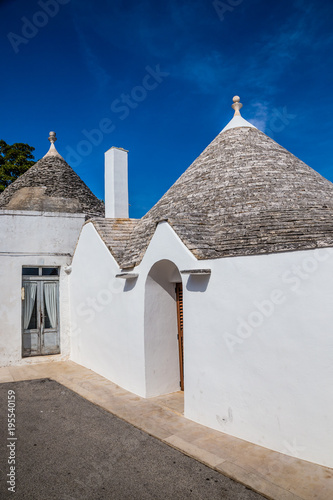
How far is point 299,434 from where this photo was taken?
4.68m

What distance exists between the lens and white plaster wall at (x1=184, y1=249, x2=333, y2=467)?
4535 millimetres

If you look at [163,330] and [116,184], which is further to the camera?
[116,184]

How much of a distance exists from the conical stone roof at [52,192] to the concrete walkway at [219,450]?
295 inches

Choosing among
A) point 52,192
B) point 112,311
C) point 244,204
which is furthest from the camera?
point 52,192

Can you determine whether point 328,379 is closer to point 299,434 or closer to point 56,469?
point 299,434

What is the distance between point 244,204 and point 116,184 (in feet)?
16.9

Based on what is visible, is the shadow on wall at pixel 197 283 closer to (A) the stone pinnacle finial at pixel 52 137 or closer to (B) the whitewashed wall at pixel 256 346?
(B) the whitewashed wall at pixel 256 346

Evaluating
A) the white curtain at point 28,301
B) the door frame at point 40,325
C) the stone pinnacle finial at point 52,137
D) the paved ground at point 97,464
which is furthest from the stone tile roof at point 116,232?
the stone pinnacle finial at point 52,137

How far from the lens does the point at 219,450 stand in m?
4.99

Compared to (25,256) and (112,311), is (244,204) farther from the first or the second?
(25,256)

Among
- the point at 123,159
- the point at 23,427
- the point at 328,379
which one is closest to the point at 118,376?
the point at 23,427

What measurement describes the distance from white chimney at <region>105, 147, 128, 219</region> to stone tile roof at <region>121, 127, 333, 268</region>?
1246 millimetres

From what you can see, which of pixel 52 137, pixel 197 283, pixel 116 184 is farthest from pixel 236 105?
pixel 52 137

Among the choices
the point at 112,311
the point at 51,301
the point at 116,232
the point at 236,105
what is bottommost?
the point at 112,311
